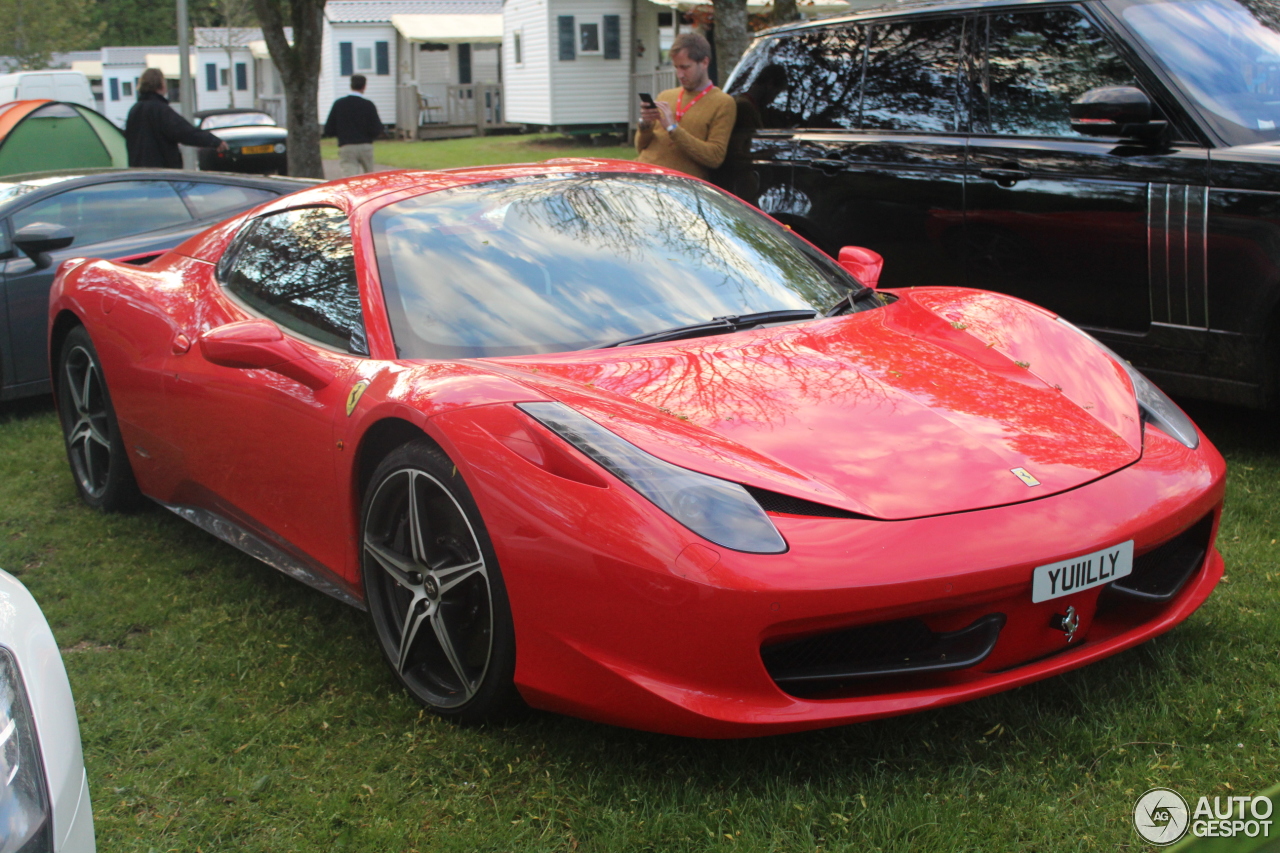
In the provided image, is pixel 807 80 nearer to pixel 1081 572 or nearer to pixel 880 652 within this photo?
pixel 1081 572

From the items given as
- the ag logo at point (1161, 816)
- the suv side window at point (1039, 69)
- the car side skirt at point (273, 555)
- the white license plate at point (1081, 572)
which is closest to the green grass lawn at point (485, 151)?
the suv side window at point (1039, 69)

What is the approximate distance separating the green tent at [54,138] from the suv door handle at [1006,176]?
9589 millimetres

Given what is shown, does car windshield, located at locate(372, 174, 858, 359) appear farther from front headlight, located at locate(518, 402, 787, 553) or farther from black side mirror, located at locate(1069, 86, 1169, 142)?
black side mirror, located at locate(1069, 86, 1169, 142)

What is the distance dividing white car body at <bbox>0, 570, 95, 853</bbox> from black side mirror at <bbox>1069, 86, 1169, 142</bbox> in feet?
Result: 13.5

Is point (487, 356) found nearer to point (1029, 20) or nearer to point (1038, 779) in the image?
point (1038, 779)

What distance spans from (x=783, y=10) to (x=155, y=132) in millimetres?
7997

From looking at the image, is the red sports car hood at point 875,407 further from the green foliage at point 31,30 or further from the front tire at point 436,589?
the green foliage at point 31,30

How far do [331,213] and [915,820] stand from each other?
2462 millimetres

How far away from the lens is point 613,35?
96.0 feet

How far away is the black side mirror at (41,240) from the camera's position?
20.5 feet

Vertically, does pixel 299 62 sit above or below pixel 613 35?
below

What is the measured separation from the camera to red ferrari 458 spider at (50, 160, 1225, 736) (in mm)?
2328

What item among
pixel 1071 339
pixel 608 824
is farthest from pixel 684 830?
pixel 1071 339

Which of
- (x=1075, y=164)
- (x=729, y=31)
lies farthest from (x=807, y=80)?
(x=729, y=31)
